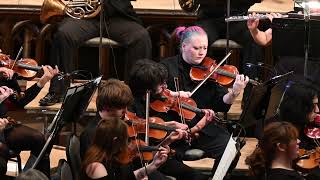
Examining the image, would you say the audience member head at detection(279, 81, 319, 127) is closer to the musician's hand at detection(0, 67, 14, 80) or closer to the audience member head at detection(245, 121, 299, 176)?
the audience member head at detection(245, 121, 299, 176)

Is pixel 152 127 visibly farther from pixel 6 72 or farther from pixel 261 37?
pixel 261 37

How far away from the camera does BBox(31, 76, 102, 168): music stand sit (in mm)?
3704

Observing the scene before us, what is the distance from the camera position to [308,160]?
4000 mm

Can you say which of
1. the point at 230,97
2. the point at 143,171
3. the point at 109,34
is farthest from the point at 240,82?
the point at 109,34

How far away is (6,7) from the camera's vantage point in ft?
20.6

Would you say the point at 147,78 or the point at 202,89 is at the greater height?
the point at 147,78

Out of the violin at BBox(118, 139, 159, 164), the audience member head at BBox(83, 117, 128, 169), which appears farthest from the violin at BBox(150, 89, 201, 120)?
the audience member head at BBox(83, 117, 128, 169)

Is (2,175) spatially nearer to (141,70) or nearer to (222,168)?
(141,70)

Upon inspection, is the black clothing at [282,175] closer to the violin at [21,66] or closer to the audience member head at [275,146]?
the audience member head at [275,146]

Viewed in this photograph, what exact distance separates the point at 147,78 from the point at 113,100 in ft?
1.96

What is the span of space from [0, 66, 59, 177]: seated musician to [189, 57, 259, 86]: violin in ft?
3.35

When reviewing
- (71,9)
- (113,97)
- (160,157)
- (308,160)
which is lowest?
(308,160)

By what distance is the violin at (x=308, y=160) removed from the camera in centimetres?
398

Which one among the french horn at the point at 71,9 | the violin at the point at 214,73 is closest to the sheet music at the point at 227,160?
the violin at the point at 214,73
